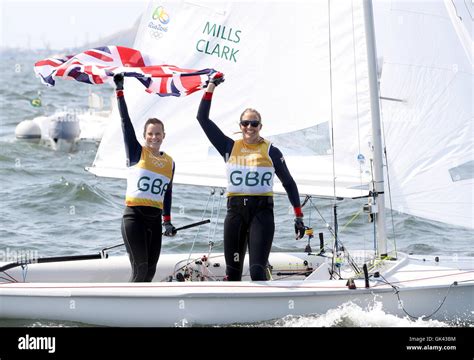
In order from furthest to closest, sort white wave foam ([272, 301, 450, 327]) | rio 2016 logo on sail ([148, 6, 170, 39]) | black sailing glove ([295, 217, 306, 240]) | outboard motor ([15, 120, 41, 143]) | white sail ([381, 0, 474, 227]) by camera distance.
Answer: outboard motor ([15, 120, 41, 143]), rio 2016 logo on sail ([148, 6, 170, 39]), white sail ([381, 0, 474, 227]), black sailing glove ([295, 217, 306, 240]), white wave foam ([272, 301, 450, 327])

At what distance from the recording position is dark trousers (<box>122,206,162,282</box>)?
6.88 meters

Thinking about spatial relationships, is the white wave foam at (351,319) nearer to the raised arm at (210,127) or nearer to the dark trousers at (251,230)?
the dark trousers at (251,230)

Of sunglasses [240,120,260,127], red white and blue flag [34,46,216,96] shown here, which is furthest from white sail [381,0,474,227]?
red white and blue flag [34,46,216,96]

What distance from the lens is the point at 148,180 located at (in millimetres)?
6938

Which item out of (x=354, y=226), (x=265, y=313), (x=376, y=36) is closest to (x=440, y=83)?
(x=376, y=36)

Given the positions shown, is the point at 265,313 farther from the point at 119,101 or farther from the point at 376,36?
the point at 376,36

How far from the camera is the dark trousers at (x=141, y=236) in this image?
6875 millimetres

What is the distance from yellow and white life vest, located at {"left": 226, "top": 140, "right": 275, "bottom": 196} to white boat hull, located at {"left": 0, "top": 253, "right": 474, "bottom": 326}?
2.02ft

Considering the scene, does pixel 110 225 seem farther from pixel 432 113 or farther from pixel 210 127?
pixel 432 113

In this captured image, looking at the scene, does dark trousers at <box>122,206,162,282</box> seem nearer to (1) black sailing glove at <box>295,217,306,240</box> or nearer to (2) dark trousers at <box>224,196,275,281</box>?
(2) dark trousers at <box>224,196,275,281</box>

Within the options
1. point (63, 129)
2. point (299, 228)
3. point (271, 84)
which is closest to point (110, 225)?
point (271, 84)

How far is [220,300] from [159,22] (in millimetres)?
2580

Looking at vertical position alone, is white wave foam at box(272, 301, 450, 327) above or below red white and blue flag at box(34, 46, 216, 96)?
below

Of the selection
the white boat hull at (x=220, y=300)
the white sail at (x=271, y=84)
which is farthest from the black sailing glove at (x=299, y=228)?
the white sail at (x=271, y=84)
